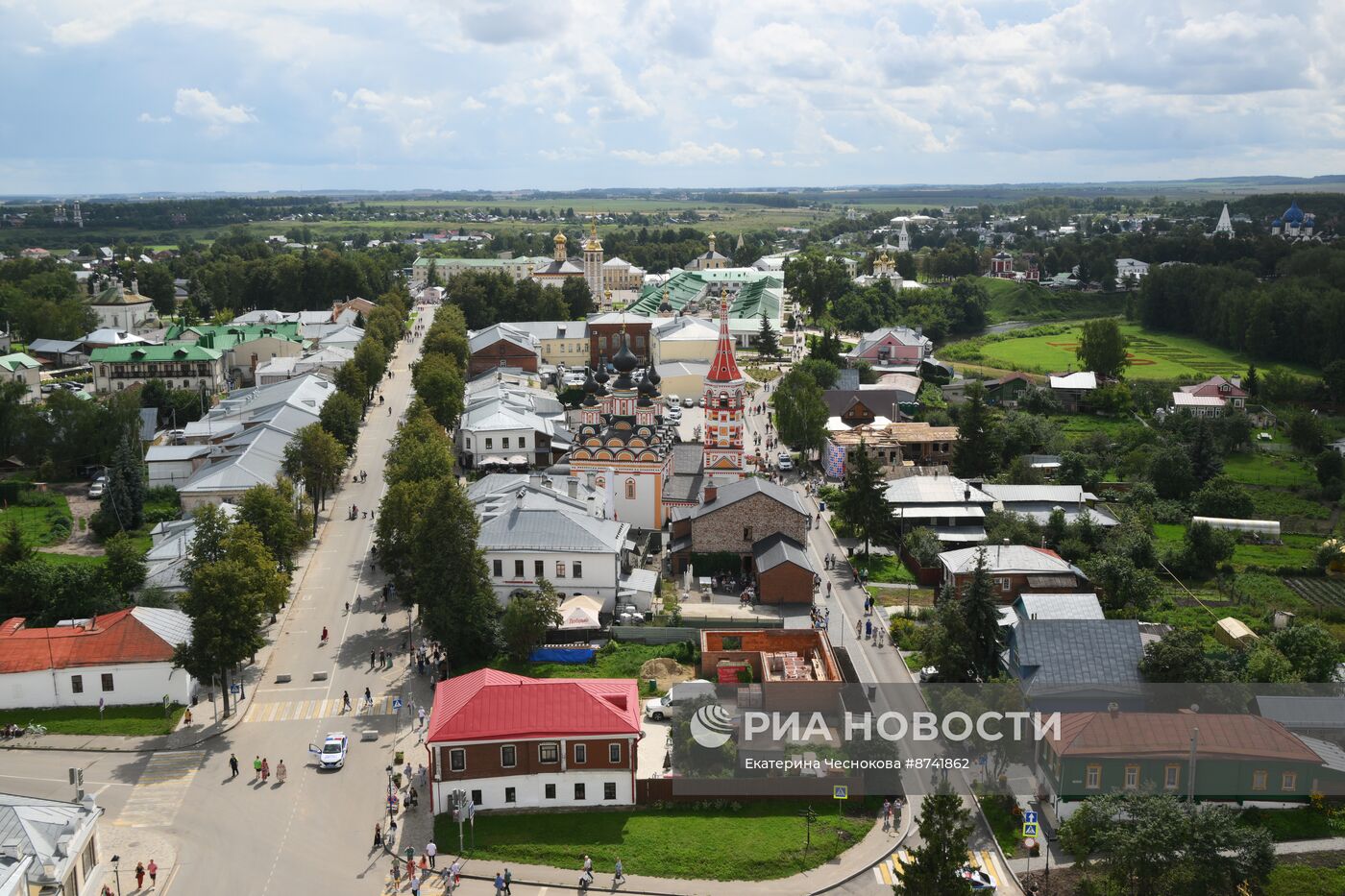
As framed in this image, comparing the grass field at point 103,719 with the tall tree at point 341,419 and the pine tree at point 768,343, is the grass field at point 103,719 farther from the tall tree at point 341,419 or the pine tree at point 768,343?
the pine tree at point 768,343

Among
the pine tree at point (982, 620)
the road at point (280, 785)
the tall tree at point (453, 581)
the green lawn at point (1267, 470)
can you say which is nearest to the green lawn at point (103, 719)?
the road at point (280, 785)

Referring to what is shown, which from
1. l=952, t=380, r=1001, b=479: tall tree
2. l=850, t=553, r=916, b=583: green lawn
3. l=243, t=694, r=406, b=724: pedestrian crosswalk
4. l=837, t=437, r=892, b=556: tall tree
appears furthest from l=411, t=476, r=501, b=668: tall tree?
l=952, t=380, r=1001, b=479: tall tree

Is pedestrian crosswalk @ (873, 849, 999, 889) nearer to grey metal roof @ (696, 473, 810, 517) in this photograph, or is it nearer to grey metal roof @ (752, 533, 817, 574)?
grey metal roof @ (752, 533, 817, 574)

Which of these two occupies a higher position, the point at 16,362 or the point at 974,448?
the point at 16,362

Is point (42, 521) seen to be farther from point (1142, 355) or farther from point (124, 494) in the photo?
point (1142, 355)

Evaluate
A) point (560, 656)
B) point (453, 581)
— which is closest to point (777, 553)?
point (560, 656)
